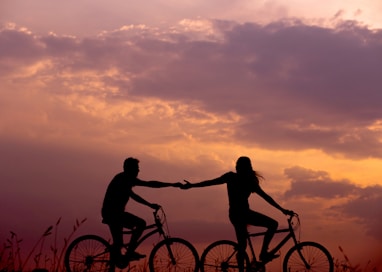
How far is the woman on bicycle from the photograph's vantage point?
13538mm

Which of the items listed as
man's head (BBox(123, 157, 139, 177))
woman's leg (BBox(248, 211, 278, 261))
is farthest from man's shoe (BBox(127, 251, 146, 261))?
woman's leg (BBox(248, 211, 278, 261))

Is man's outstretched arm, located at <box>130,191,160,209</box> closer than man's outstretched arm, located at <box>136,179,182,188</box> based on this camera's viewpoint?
Yes

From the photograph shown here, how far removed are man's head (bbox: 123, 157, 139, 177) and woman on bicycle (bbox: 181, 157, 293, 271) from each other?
68.1 inches

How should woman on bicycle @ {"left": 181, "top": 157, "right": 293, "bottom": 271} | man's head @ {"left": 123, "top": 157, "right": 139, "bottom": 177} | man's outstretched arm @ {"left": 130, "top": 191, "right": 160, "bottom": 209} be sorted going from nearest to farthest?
1. woman on bicycle @ {"left": 181, "top": 157, "right": 293, "bottom": 271}
2. man's head @ {"left": 123, "top": 157, "right": 139, "bottom": 177}
3. man's outstretched arm @ {"left": 130, "top": 191, "right": 160, "bottom": 209}

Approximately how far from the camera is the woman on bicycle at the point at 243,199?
13538 millimetres

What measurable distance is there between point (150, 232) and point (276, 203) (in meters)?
3.19

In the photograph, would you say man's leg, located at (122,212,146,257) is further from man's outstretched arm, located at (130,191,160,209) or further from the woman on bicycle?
the woman on bicycle

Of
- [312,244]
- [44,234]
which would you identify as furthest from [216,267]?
[44,234]

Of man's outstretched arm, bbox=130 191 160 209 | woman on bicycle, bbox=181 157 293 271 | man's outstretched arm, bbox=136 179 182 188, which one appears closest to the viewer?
woman on bicycle, bbox=181 157 293 271

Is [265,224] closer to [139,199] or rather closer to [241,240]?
[241,240]

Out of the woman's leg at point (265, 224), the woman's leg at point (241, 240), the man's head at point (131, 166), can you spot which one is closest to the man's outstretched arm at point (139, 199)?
the man's head at point (131, 166)

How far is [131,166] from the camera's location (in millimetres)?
14133

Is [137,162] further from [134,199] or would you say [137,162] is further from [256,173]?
[256,173]

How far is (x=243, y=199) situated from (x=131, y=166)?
273 cm
